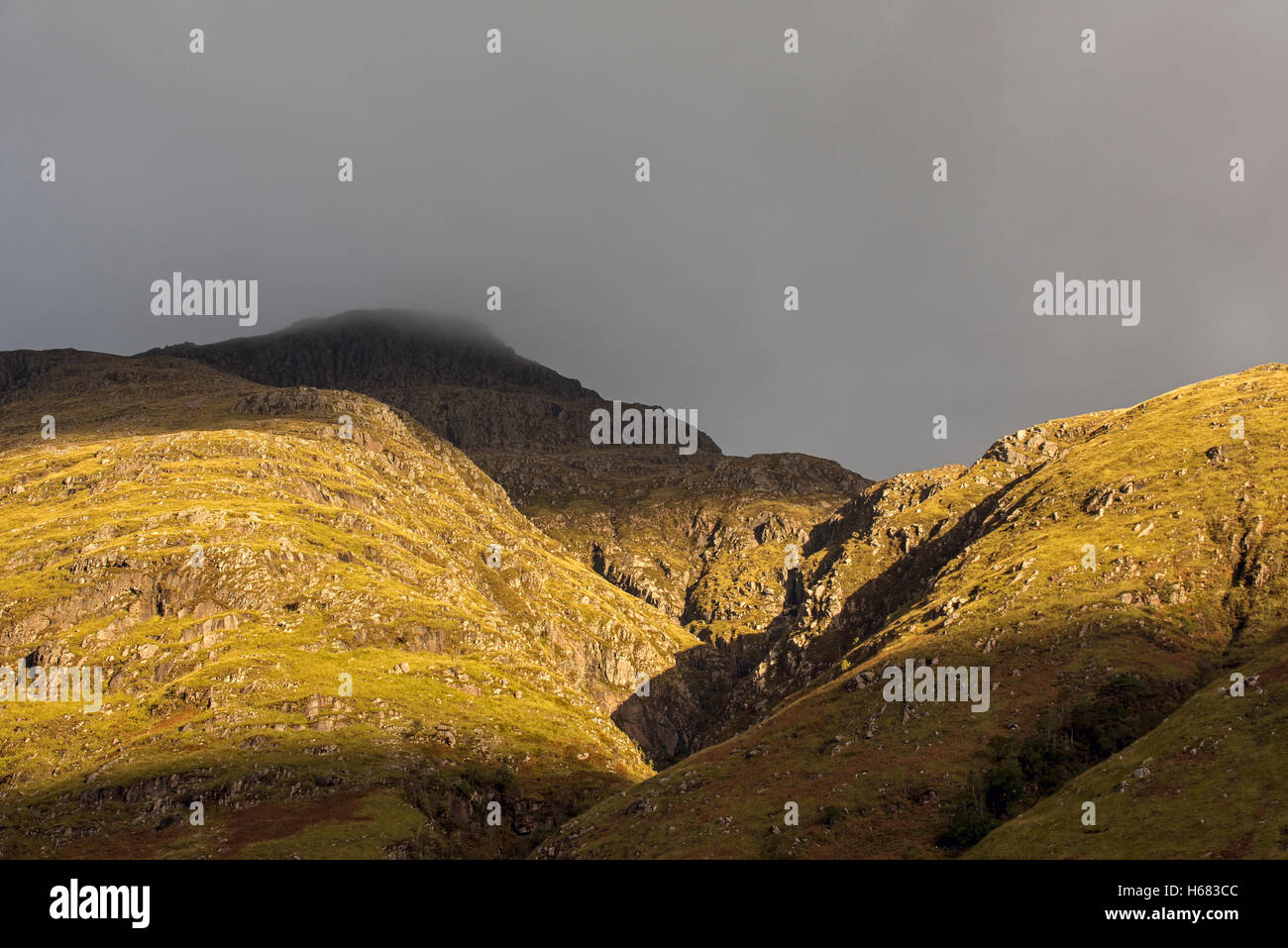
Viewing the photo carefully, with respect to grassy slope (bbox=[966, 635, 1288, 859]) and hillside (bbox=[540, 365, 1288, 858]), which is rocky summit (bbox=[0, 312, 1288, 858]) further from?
hillside (bbox=[540, 365, 1288, 858])

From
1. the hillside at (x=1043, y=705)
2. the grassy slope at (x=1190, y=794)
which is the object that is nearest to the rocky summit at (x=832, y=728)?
the grassy slope at (x=1190, y=794)

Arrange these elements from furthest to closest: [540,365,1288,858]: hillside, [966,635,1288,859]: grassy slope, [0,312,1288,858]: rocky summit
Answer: [540,365,1288,858]: hillside < [0,312,1288,858]: rocky summit < [966,635,1288,859]: grassy slope

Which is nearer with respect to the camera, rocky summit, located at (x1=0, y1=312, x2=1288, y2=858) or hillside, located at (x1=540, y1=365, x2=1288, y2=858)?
rocky summit, located at (x1=0, y1=312, x2=1288, y2=858)

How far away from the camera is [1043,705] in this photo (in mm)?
121125

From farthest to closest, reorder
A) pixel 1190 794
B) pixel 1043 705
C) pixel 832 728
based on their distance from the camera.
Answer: pixel 832 728 < pixel 1043 705 < pixel 1190 794

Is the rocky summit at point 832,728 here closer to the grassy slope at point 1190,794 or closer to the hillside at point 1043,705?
the grassy slope at point 1190,794

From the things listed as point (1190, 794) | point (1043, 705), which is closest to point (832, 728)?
point (1043, 705)

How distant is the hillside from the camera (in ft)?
324

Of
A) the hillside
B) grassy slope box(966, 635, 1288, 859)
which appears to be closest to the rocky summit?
grassy slope box(966, 635, 1288, 859)

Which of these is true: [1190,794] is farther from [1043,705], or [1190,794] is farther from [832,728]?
[832,728]

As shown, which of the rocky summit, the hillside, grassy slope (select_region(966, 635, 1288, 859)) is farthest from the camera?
the hillside

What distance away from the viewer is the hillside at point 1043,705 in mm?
98750

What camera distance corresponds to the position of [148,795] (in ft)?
454
